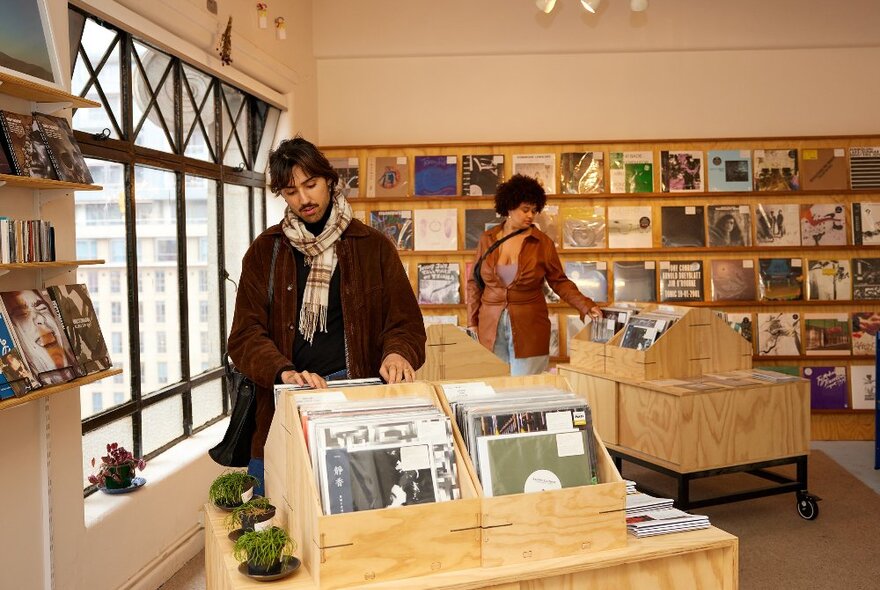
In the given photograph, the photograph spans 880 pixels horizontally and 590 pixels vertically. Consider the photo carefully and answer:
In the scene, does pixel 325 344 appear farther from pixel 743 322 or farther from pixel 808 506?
pixel 743 322

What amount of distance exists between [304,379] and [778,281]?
17.8 ft

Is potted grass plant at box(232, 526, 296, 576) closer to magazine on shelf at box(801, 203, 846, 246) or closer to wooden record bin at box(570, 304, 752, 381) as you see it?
wooden record bin at box(570, 304, 752, 381)

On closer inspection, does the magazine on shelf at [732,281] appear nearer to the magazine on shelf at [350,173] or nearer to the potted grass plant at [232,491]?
the magazine on shelf at [350,173]

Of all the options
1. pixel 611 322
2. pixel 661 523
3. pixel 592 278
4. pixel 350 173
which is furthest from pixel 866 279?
pixel 661 523

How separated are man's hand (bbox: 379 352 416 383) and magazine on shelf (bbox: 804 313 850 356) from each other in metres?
5.24

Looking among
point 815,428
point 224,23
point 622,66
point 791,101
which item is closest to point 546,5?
point 622,66

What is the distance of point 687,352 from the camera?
4.64 meters

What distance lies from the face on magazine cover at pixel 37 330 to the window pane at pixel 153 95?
1533mm

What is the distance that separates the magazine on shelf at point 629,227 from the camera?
268 inches

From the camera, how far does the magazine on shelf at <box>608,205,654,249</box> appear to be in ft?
22.3

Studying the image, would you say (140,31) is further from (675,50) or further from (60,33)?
(675,50)

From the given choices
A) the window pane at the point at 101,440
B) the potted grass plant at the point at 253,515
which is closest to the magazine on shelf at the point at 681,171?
the window pane at the point at 101,440

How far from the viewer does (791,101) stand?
6.93 metres

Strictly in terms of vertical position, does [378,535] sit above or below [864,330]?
below
